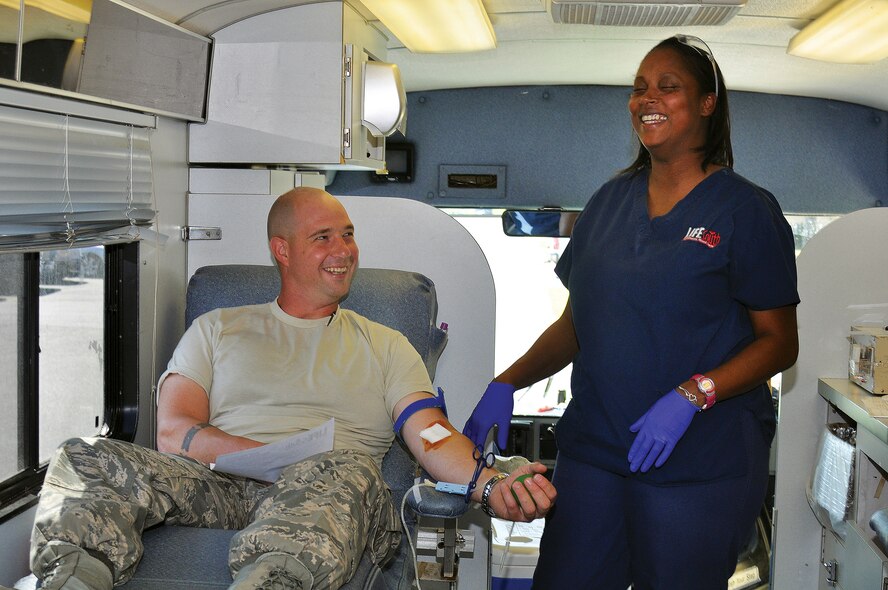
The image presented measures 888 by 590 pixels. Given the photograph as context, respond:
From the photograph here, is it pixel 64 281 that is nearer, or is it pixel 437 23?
pixel 64 281

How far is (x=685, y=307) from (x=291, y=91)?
5.51ft

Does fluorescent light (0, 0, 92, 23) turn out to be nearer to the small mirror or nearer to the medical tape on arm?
the medical tape on arm

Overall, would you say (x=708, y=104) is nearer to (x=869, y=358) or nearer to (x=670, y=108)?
(x=670, y=108)

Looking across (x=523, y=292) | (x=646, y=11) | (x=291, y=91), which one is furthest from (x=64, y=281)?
(x=523, y=292)

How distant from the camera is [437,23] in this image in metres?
3.72

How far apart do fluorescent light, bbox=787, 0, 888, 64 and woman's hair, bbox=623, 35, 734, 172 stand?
1346 mm

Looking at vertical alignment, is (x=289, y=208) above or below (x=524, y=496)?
above

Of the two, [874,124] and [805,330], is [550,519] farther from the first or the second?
[874,124]

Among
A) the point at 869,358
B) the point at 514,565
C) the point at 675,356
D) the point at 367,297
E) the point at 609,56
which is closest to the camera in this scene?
the point at 675,356

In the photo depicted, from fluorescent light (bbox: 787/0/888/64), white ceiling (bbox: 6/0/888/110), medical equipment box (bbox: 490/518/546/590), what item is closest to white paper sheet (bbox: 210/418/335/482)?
white ceiling (bbox: 6/0/888/110)

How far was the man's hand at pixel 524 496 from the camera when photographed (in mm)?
2199

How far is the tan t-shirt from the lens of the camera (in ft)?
8.89

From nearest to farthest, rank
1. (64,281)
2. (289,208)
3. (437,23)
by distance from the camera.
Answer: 1. (64,281)
2. (289,208)
3. (437,23)

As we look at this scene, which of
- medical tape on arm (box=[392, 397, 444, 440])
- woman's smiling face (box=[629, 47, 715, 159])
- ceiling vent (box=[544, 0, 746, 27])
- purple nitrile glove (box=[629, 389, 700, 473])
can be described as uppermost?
ceiling vent (box=[544, 0, 746, 27])
